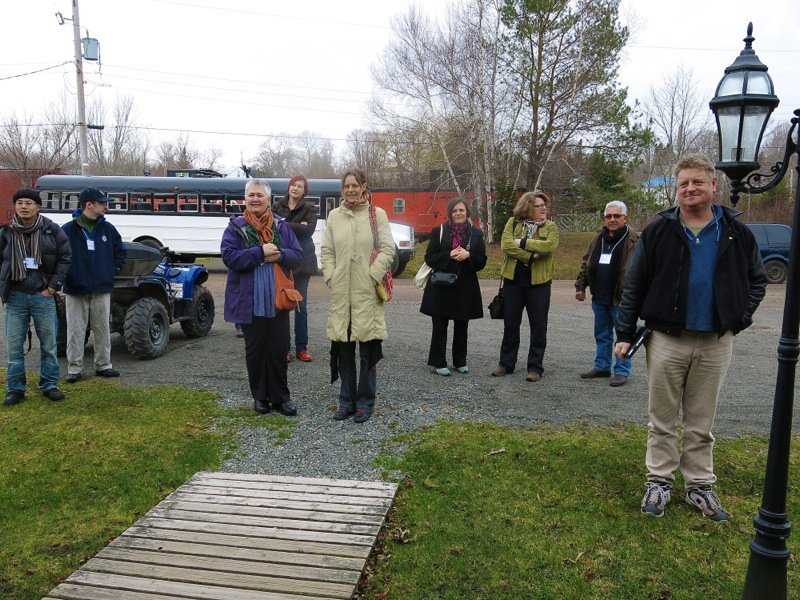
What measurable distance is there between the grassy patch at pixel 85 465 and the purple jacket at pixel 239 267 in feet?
3.11

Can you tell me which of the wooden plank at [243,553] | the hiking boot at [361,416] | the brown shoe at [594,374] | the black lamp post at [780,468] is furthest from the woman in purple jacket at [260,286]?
the black lamp post at [780,468]

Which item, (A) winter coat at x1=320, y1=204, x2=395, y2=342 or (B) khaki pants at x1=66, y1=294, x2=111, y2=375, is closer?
(A) winter coat at x1=320, y1=204, x2=395, y2=342

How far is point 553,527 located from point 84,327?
16.2 ft

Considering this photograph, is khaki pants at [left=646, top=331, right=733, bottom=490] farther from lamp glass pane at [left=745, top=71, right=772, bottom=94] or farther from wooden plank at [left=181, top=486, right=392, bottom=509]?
wooden plank at [left=181, top=486, right=392, bottom=509]

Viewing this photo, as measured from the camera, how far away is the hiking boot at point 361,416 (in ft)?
16.7

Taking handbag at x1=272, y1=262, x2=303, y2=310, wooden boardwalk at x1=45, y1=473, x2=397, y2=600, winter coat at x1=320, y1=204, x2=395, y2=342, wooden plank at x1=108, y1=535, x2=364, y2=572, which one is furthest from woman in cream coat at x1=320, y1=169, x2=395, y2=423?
wooden plank at x1=108, y1=535, x2=364, y2=572

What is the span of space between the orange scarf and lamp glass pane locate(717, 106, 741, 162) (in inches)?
129

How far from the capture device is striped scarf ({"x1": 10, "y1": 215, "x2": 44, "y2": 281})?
17.5ft

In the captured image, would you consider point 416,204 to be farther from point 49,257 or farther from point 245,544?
point 245,544

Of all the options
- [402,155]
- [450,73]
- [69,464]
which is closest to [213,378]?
[69,464]

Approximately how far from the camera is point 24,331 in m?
5.48

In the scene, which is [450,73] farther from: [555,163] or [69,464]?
[69,464]

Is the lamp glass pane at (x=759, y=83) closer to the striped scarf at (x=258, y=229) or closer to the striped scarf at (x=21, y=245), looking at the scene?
the striped scarf at (x=258, y=229)

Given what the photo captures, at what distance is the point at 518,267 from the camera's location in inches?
250
